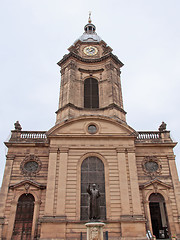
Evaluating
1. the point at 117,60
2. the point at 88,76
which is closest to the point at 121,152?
the point at 88,76

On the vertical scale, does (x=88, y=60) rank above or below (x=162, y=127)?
above

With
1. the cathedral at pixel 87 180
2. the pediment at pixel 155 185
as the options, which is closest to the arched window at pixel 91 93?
the cathedral at pixel 87 180

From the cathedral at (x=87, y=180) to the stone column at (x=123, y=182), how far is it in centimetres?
7

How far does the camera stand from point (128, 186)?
18.6 m

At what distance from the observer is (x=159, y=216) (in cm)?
2122

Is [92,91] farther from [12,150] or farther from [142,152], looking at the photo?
[12,150]

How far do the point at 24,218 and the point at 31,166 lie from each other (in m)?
4.48

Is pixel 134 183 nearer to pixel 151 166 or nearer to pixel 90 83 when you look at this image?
pixel 151 166

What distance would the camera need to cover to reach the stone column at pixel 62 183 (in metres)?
17.5

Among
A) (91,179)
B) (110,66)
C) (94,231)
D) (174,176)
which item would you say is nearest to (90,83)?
(110,66)

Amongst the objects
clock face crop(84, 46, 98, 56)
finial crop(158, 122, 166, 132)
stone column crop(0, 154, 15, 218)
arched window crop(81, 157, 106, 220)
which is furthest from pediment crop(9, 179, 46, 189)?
clock face crop(84, 46, 98, 56)

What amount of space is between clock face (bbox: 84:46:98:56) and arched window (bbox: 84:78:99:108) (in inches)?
192

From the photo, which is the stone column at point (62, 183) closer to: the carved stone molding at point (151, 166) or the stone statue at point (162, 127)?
the carved stone molding at point (151, 166)

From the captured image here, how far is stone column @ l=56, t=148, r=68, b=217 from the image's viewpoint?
17.5 meters
